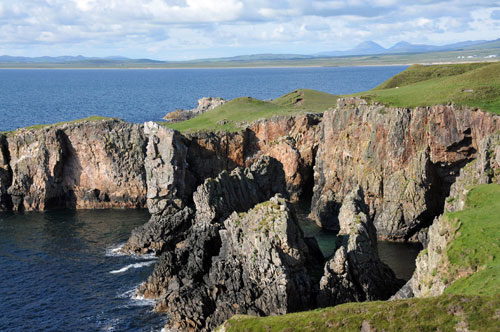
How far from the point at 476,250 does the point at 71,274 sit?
38476mm

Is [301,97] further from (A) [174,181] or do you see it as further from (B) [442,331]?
(B) [442,331]

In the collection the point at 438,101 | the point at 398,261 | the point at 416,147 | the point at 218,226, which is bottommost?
the point at 398,261

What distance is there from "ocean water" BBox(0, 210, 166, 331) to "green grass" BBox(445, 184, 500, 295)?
23124 mm

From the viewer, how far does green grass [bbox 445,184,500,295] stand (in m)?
30.9

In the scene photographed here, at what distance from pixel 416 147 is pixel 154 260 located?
32.5 meters

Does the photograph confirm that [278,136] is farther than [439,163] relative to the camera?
Yes

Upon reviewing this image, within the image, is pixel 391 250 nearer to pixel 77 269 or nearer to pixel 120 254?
pixel 120 254

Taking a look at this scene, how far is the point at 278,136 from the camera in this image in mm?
85000

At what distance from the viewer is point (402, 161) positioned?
6506cm

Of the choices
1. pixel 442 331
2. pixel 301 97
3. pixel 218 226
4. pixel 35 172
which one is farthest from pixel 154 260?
pixel 301 97

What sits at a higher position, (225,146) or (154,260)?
(225,146)

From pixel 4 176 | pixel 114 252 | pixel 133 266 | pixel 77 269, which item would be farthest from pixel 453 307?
pixel 4 176

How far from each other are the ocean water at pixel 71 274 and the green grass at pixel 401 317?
47.7 ft

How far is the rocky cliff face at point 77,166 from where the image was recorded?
79.8 m
